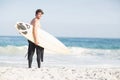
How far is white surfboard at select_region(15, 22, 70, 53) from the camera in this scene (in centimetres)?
557

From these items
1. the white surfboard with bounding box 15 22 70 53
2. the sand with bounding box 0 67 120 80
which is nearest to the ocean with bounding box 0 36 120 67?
the white surfboard with bounding box 15 22 70 53

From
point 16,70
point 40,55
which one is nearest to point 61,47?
point 40,55

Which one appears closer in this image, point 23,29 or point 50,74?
point 50,74

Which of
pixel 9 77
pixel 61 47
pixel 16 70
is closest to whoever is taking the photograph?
pixel 9 77

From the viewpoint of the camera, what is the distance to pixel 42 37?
5.78m

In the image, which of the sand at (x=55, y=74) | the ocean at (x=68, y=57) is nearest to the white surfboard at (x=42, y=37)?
the sand at (x=55, y=74)

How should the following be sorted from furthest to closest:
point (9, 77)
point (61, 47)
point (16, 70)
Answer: point (61, 47)
point (16, 70)
point (9, 77)

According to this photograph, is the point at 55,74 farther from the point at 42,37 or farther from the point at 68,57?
the point at 68,57

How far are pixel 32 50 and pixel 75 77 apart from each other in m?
0.76

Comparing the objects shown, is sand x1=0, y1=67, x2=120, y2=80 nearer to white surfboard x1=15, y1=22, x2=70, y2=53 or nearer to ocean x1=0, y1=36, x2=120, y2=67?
white surfboard x1=15, y1=22, x2=70, y2=53

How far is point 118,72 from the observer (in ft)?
18.9

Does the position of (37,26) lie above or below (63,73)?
above

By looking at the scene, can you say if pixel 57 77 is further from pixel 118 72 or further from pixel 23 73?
pixel 118 72

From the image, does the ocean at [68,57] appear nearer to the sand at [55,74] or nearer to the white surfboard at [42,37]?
the white surfboard at [42,37]
